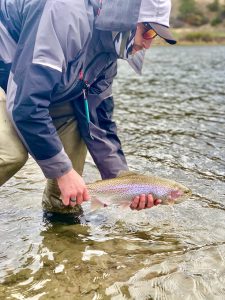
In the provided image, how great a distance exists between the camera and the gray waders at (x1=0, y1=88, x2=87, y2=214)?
12.4 ft

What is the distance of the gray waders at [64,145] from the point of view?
3.78 meters

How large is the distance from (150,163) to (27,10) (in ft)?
13.9

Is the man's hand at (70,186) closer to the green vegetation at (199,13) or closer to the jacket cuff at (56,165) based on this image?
the jacket cuff at (56,165)

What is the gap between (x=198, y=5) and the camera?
93.8 metres

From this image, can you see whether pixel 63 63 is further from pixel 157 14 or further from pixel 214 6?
pixel 214 6

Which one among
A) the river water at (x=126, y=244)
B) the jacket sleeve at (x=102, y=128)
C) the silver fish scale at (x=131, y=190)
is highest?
the jacket sleeve at (x=102, y=128)

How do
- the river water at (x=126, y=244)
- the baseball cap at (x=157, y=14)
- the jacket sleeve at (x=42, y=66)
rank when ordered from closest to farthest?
1. the jacket sleeve at (x=42, y=66)
2. the river water at (x=126, y=244)
3. the baseball cap at (x=157, y=14)

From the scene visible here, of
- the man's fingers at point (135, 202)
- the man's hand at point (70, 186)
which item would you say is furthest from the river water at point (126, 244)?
the man's hand at point (70, 186)

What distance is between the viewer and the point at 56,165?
11.8ft

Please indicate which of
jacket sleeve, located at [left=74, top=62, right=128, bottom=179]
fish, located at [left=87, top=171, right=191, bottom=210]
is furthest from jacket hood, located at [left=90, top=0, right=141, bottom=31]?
fish, located at [left=87, top=171, right=191, bottom=210]

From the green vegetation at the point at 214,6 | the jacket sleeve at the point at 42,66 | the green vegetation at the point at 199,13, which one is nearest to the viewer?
the jacket sleeve at the point at 42,66

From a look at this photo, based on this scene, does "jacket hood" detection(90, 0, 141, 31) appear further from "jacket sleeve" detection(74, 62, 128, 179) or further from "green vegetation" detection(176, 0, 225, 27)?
"green vegetation" detection(176, 0, 225, 27)

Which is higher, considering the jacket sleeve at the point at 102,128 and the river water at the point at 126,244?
the jacket sleeve at the point at 102,128

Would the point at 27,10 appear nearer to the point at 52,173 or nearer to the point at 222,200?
the point at 52,173
